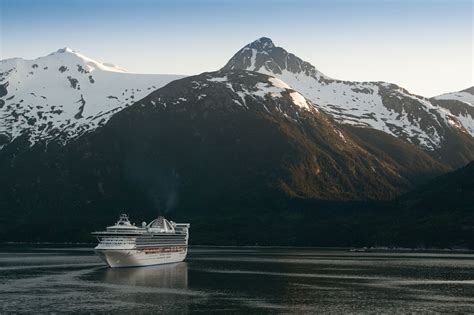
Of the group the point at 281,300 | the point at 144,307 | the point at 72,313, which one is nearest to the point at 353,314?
the point at 281,300

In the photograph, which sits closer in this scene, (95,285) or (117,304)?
(117,304)

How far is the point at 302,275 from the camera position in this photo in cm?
18500

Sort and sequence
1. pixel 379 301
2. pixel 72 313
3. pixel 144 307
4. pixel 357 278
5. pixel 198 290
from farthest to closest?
pixel 357 278 < pixel 198 290 < pixel 379 301 < pixel 144 307 < pixel 72 313

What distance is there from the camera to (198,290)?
5748 inches

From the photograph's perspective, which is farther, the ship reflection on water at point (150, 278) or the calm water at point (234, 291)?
the ship reflection on water at point (150, 278)

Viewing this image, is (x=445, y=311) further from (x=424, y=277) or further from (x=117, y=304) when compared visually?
(x=424, y=277)

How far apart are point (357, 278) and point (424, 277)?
18.3 m

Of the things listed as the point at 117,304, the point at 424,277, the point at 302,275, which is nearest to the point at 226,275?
the point at 302,275

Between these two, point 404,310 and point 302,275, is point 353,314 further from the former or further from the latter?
point 302,275

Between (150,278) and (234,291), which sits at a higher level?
(150,278)

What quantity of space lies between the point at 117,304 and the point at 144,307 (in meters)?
5.88

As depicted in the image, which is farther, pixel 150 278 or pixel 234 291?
pixel 150 278

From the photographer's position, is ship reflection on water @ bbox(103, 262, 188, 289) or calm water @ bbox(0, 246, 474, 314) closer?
calm water @ bbox(0, 246, 474, 314)

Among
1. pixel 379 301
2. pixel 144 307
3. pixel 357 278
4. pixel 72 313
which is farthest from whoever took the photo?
pixel 357 278
